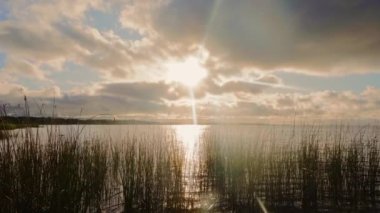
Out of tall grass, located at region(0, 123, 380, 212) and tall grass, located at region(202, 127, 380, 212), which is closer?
tall grass, located at region(0, 123, 380, 212)

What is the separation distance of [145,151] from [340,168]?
5.36 metres

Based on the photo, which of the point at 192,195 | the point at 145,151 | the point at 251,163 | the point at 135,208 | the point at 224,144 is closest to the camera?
the point at 135,208

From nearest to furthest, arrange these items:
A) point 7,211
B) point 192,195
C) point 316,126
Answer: point 7,211
point 192,195
point 316,126

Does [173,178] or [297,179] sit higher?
[173,178]

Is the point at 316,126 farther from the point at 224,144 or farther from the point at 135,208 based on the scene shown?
the point at 135,208

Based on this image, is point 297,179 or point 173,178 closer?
point 173,178

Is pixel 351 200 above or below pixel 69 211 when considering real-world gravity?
below

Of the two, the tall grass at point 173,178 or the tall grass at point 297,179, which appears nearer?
the tall grass at point 173,178

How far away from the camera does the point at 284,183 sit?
32.5ft

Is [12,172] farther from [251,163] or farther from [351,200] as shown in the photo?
[351,200]

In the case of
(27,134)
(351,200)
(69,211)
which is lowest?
(351,200)

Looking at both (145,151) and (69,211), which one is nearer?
(69,211)

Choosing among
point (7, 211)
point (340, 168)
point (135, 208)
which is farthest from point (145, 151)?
point (340, 168)

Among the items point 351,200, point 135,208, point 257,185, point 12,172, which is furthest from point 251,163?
point 12,172
